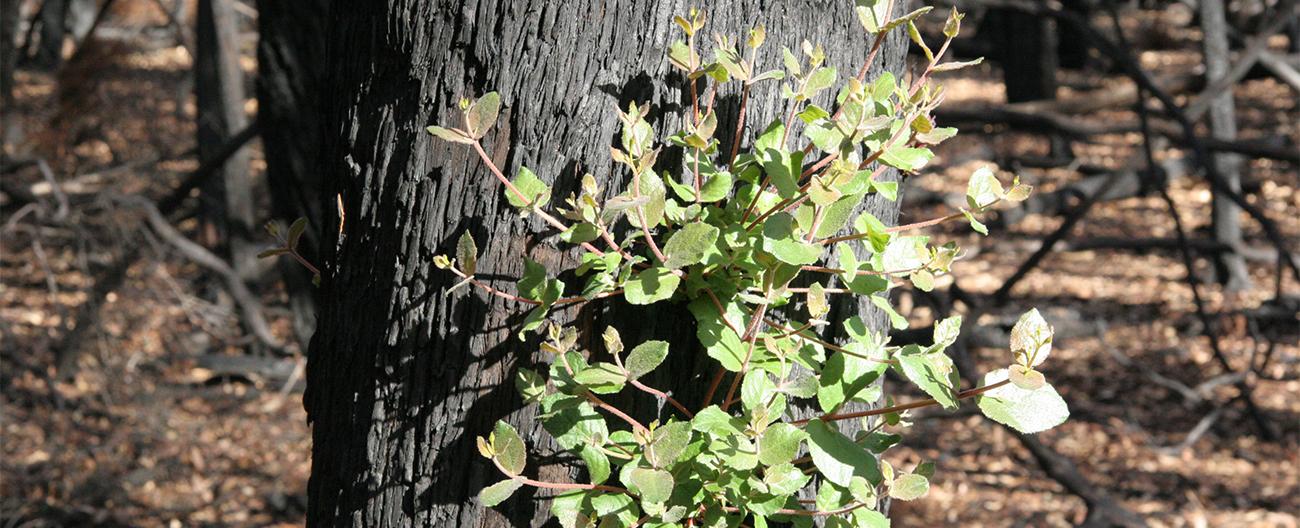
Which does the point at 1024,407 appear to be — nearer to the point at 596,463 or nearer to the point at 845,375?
the point at 845,375

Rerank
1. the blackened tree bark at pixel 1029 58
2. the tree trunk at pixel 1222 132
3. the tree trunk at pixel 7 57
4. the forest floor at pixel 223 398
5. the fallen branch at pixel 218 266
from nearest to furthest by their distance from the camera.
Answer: the forest floor at pixel 223 398 < the fallen branch at pixel 218 266 < the tree trunk at pixel 7 57 < the tree trunk at pixel 1222 132 < the blackened tree bark at pixel 1029 58

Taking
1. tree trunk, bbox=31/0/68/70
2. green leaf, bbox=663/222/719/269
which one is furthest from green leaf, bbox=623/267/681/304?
tree trunk, bbox=31/0/68/70

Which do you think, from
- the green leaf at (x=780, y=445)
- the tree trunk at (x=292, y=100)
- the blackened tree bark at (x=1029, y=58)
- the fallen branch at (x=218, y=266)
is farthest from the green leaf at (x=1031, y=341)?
the blackened tree bark at (x=1029, y=58)

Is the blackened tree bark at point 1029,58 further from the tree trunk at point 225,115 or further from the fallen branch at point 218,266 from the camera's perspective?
the fallen branch at point 218,266

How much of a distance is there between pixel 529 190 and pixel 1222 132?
22.0 ft

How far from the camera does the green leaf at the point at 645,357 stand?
1.24 metres

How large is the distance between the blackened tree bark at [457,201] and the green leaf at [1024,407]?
0.36 m

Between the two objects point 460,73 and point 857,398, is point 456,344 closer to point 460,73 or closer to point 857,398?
point 460,73

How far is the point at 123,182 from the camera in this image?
20.0ft

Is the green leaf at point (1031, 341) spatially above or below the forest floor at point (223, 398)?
above

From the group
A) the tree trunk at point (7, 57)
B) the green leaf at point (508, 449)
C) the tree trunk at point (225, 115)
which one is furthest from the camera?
the tree trunk at point (225, 115)

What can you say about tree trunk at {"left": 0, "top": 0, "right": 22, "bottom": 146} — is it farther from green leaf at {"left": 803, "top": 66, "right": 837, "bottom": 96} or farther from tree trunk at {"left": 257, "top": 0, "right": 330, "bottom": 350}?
green leaf at {"left": 803, "top": 66, "right": 837, "bottom": 96}

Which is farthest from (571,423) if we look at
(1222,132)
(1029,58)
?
(1029,58)

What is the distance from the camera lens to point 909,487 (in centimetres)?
131
